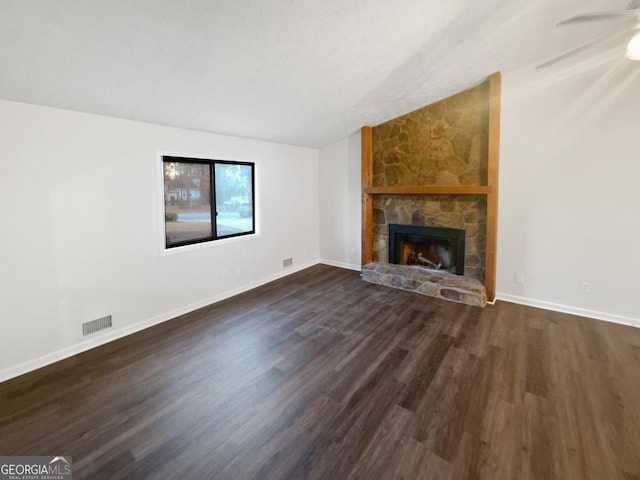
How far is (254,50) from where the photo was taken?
2.35m

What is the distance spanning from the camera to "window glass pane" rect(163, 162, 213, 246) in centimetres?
359

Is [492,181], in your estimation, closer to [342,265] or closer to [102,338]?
[342,265]

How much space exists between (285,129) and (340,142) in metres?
1.54

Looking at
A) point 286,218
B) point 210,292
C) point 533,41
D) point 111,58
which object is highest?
point 533,41

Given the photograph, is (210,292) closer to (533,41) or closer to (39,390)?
(39,390)

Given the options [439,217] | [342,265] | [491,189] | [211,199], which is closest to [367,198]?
[439,217]

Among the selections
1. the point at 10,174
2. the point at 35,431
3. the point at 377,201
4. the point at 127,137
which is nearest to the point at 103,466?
the point at 35,431

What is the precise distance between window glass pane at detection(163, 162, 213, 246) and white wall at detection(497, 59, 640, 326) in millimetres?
3921

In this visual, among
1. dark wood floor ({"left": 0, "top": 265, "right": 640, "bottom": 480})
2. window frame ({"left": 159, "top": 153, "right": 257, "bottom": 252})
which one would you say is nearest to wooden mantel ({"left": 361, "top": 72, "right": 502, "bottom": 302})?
dark wood floor ({"left": 0, "top": 265, "right": 640, "bottom": 480})

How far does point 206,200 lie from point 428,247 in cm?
348

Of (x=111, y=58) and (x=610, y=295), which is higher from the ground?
(x=111, y=58)

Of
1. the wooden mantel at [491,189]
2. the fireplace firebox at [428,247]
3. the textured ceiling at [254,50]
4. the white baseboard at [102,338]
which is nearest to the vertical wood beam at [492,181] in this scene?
A: the wooden mantel at [491,189]

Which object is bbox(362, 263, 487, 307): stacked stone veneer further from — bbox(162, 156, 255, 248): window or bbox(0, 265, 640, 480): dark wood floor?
bbox(162, 156, 255, 248): window

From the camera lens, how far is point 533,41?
9.66 feet
